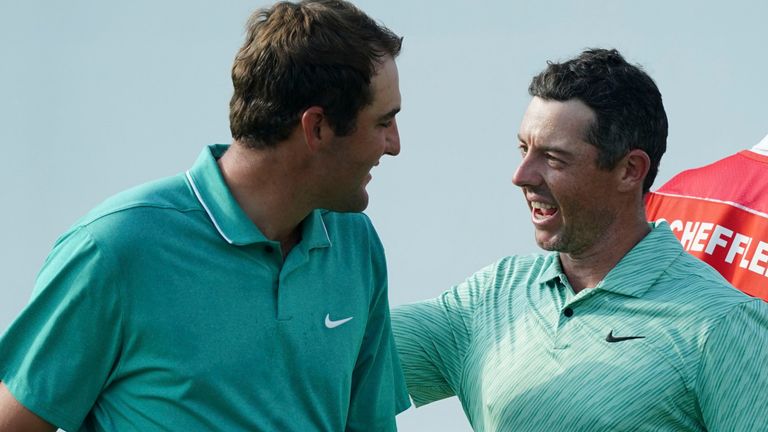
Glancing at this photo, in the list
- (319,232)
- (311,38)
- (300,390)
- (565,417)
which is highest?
(311,38)

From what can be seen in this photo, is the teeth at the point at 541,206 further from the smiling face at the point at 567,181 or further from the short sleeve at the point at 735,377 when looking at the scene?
the short sleeve at the point at 735,377

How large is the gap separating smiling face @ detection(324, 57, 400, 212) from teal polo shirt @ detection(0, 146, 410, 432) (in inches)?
4.8

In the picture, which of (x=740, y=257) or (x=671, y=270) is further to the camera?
(x=740, y=257)

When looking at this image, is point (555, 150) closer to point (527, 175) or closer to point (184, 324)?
point (527, 175)

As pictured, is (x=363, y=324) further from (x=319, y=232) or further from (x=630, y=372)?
(x=630, y=372)

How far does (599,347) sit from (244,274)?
116 cm

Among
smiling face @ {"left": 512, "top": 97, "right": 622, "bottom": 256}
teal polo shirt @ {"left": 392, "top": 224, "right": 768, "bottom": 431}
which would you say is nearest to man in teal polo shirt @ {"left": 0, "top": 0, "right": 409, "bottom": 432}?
teal polo shirt @ {"left": 392, "top": 224, "right": 768, "bottom": 431}

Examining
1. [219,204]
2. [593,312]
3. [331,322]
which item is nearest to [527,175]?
[593,312]

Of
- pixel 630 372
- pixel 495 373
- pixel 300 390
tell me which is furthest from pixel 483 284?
pixel 300 390

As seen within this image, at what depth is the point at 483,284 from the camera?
12.6 ft

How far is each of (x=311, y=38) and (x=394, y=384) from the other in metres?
0.90

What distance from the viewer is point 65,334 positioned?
8.22 ft

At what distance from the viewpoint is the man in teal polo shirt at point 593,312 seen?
130 inches

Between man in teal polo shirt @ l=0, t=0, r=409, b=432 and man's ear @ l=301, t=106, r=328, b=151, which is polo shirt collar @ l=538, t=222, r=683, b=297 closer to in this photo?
man in teal polo shirt @ l=0, t=0, r=409, b=432
